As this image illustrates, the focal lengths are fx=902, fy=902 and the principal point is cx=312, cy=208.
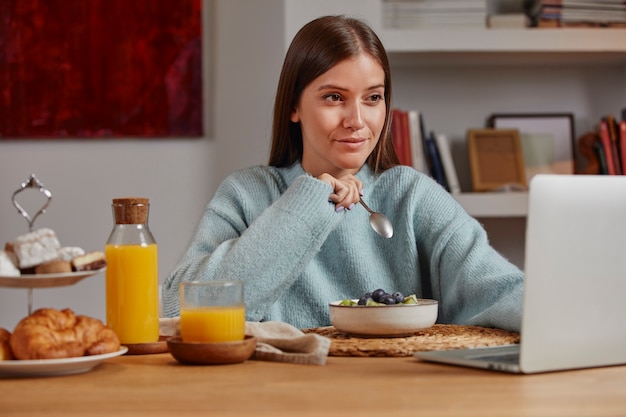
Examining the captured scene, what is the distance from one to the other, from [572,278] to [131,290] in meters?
0.62

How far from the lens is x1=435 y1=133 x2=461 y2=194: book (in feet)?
9.57

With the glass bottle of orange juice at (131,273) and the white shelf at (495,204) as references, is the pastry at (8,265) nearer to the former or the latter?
the glass bottle of orange juice at (131,273)

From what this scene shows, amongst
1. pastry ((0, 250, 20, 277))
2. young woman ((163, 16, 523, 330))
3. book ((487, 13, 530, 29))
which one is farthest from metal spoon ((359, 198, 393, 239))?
book ((487, 13, 530, 29))

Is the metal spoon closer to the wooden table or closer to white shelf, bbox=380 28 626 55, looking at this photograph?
the wooden table

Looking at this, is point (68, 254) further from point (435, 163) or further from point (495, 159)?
point (495, 159)

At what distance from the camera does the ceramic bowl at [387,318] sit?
1.39 meters

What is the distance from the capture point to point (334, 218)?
1.69 meters

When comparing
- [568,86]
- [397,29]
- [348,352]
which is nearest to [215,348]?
[348,352]

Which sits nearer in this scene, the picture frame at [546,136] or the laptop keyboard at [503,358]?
the laptop keyboard at [503,358]

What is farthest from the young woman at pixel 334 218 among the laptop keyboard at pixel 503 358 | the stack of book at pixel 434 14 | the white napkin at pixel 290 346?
the stack of book at pixel 434 14

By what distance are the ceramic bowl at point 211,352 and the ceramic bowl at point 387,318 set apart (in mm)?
245

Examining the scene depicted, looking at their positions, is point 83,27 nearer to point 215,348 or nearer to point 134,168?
point 134,168

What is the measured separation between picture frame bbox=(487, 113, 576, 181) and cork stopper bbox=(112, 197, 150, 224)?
6.52 ft

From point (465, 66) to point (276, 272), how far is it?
5.49ft
